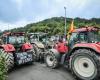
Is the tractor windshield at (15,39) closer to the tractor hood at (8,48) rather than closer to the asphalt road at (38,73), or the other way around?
the tractor hood at (8,48)

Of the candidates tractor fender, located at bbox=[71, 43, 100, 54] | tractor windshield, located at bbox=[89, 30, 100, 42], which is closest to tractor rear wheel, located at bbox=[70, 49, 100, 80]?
tractor fender, located at bbox=[71, 43, 100, 54]

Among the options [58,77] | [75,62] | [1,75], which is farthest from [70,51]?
[1,75]

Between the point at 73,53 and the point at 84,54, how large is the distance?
65 centimetres

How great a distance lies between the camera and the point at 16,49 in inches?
454

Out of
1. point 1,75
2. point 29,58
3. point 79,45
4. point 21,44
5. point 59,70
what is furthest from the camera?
point 21,44

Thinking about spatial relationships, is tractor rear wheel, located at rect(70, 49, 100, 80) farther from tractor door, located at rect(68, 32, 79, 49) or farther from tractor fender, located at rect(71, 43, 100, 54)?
tractor door, located at rect(68, 32, 79, 49)

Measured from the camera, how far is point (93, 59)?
802 centimetres

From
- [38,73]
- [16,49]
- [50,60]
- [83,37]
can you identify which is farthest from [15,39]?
[83,37]

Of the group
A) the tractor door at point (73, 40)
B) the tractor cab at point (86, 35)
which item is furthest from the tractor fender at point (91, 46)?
the tractor door at point (73, 40)

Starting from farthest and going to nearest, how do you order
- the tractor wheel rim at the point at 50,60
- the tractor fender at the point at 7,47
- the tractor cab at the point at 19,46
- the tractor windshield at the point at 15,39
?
the tractor windshield at the point at 15,39
the tractor wheel rim at the point at 50,60
the tractor cab at the point at 19,46
the tractor fender at the point at 7,47

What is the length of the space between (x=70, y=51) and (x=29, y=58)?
9.37 ft

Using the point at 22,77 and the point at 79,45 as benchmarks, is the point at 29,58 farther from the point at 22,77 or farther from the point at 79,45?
the point at 79,45

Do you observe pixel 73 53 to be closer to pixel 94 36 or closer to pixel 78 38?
pixel 78 38

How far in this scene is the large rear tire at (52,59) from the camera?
10.4 meters
